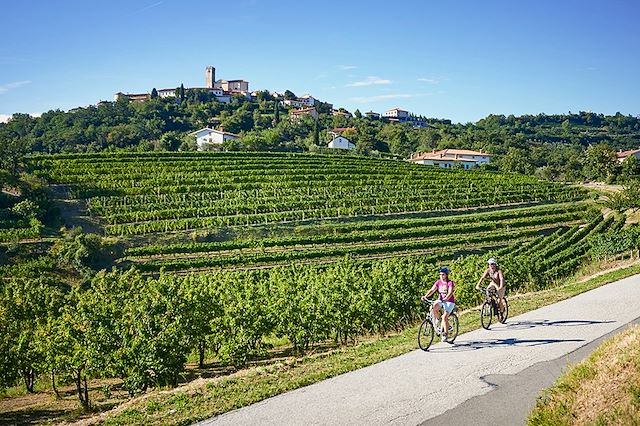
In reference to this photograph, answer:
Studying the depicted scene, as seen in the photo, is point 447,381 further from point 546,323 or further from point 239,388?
point 546,323

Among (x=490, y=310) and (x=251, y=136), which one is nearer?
(x=490, y=310)

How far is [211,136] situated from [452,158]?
4839 cm

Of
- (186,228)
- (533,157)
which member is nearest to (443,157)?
(533,157)

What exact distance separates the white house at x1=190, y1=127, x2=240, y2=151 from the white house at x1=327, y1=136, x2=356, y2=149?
19769 millimetres

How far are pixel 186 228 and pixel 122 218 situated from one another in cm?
641

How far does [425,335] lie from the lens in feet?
37.4

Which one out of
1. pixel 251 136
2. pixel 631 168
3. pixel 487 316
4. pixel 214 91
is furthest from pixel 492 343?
pixel 214 91

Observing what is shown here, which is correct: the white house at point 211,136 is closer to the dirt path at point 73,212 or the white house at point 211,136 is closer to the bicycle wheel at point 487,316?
the dirt path at point 73,212

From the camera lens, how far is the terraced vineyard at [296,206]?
44.2 meters

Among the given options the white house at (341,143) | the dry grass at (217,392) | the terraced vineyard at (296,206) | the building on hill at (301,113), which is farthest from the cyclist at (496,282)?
the building on hill at (301,113)

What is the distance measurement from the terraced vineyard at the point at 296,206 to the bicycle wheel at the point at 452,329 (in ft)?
84.1

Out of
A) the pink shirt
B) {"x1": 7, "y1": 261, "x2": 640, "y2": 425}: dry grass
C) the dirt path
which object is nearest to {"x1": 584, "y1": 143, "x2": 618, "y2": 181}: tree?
the dirt path

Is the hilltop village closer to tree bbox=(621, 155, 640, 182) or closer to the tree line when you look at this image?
the tree line

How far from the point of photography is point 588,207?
5994 centimetres
